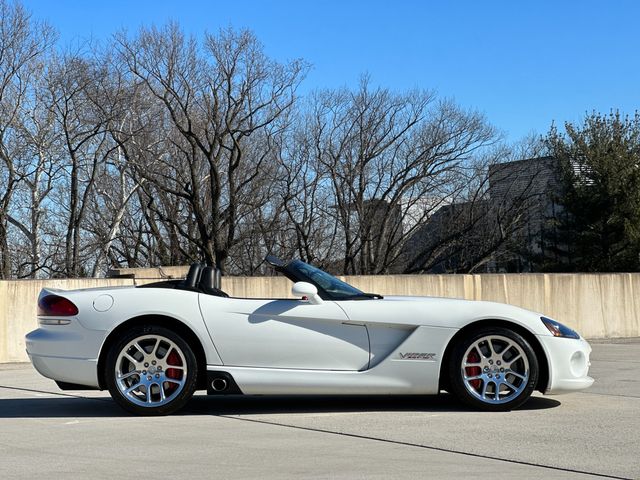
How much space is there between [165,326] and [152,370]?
34cm

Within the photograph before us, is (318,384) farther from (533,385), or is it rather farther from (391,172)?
(391,172)

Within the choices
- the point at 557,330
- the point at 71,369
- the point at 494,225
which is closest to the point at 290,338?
the point at 71,369

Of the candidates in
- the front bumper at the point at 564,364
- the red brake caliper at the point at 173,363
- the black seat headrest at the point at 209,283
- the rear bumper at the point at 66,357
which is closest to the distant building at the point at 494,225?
the front bumper at the point at 564,364

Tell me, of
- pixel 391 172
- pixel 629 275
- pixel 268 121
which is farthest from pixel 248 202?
pixel 629 275

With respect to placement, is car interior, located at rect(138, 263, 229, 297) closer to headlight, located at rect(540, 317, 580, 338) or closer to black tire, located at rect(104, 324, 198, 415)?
black tire, located at rect(104, 324, 198, 415)

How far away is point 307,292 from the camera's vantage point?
684 cm

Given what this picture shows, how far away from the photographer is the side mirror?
22.4 ft

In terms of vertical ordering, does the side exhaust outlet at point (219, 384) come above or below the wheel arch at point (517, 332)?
below

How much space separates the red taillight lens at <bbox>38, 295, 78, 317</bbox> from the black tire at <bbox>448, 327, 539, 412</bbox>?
290 cm

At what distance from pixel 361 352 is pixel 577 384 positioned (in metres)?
1.66

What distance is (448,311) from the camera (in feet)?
22.9

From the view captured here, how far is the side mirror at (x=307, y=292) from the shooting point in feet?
22.4

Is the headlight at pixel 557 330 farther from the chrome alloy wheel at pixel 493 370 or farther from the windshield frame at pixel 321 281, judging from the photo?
the windshield frame at pixel 321 281

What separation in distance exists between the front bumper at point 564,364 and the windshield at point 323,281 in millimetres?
1510
